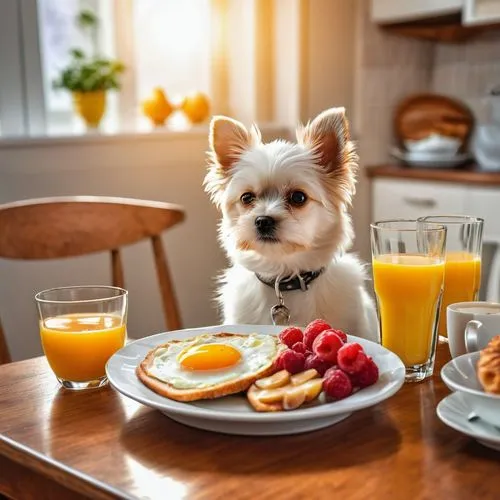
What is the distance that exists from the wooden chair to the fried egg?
772 millimetres

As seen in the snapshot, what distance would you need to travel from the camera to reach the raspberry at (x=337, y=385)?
3.08ft

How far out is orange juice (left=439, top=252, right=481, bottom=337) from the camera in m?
1.33

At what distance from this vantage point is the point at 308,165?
5.57 feet

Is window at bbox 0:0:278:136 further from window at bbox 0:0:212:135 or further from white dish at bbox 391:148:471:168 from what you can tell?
white dish at bbox 391:148:471:168

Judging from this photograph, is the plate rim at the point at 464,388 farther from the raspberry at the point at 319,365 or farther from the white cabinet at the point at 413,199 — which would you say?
the white cabinet at the point at 413,199

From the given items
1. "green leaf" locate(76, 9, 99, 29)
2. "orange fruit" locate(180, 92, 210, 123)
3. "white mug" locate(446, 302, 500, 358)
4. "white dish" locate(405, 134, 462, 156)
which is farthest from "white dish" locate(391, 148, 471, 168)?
"white mug" locate(446, 302, 500, 358)

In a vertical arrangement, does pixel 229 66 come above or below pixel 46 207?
above

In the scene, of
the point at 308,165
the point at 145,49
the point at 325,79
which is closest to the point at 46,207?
the point at 308,165

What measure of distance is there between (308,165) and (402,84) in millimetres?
2132

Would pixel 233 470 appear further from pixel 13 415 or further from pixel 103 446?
pixel 13 415

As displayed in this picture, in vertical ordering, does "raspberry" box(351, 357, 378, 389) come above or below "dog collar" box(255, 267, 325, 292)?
above

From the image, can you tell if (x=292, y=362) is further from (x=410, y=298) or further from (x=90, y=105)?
(x=90, y=105)

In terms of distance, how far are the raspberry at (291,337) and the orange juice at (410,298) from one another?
15 centimetres

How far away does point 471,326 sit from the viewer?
1068 millimetres
